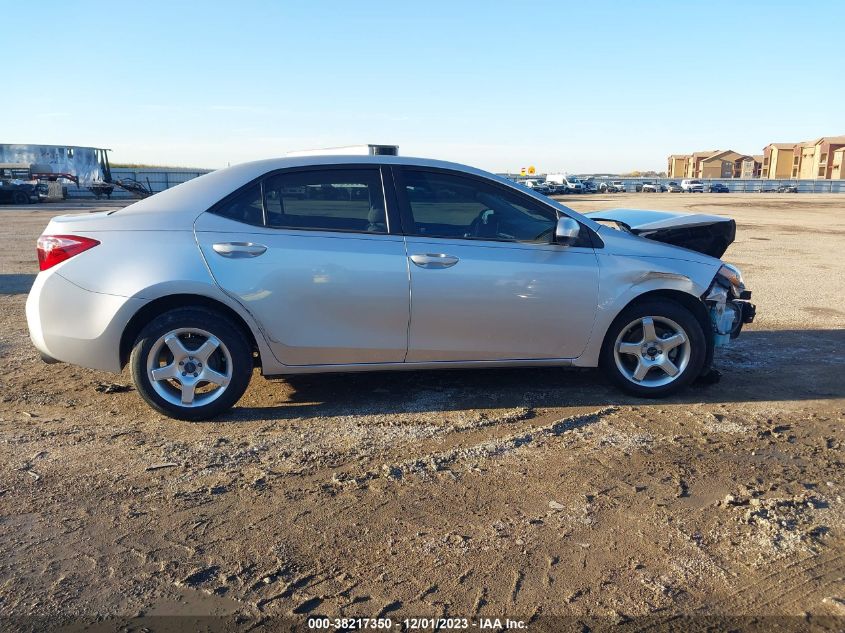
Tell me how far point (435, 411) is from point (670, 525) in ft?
6.31

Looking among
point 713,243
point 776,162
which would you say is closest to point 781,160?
point 776,162

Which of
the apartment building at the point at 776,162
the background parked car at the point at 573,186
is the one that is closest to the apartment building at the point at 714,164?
the apartment building at the point at 776,162

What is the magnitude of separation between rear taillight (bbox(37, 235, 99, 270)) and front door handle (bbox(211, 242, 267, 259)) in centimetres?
78

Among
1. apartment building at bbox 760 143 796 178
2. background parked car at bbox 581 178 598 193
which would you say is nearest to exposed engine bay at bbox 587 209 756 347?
background parked car at bbox 581 178 598 193

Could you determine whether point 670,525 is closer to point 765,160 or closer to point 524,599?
point 524,599

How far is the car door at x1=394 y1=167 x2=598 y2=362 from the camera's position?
4.78 metres

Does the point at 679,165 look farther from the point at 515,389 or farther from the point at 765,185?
→ the point at 515,389

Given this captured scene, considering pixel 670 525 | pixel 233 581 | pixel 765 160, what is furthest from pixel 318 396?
pixel 765 160

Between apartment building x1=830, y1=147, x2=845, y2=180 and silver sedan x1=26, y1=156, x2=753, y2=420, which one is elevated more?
apartment building x1=830, y1=147, x2=845, y2=180

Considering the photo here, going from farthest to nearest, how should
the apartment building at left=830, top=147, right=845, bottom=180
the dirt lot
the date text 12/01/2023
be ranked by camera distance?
the apartment building at left=830, top=147, right=845, bottom=180
the dirt lot
the date text 12/01/2023

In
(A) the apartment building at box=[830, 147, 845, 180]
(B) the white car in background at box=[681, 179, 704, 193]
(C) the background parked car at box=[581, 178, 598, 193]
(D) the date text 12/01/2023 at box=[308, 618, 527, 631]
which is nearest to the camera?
(D) the date text 12/01/2023 at box=[308, 618, 527, 631]

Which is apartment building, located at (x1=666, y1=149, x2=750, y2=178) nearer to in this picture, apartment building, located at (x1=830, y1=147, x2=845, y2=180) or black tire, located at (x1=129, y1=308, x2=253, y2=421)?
apartment building, located at (x1=830, y1=147, x2=845, y2=180)

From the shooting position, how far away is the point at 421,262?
15.5 feet

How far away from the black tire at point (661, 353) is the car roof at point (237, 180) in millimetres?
698
